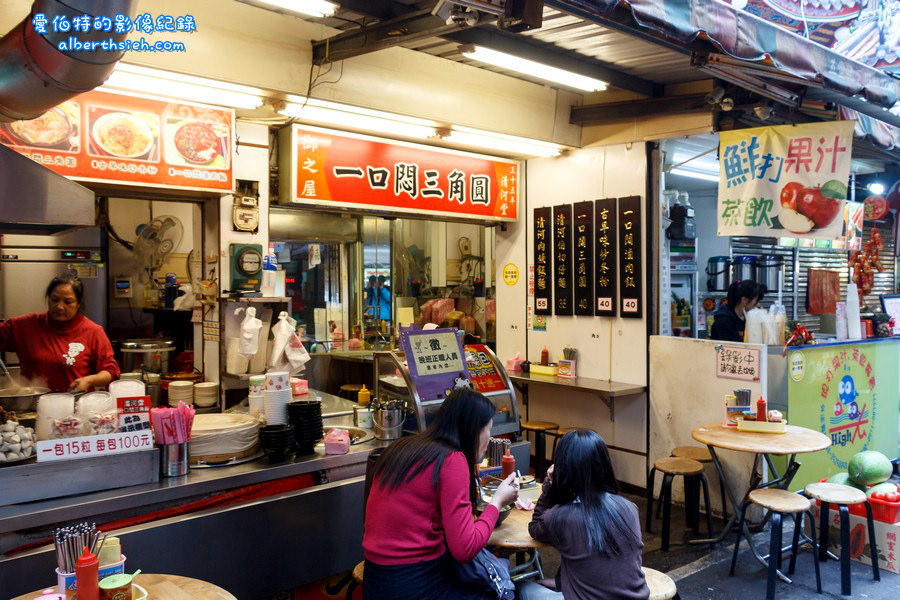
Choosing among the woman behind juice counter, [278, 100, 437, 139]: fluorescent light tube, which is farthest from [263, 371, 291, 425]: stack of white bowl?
the woman behind juice counter

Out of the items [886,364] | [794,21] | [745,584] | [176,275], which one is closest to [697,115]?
[794,21]

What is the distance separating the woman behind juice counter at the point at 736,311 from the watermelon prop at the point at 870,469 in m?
1.56

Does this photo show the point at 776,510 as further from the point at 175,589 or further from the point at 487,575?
the point at 175,589

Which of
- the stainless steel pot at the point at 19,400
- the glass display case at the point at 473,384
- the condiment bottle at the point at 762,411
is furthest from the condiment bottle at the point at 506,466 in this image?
the stainless steel pot at the point at 19,400

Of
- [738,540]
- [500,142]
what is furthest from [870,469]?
[500,142]

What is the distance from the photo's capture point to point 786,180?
5.43 metres

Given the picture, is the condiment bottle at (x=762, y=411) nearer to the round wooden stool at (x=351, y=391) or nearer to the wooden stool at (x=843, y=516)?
the wooden stool at (x=843, y=516)

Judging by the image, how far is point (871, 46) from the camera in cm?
677

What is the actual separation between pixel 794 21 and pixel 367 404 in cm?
519

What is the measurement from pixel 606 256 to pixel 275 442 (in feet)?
14.0

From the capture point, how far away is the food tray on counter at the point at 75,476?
293 centimetres

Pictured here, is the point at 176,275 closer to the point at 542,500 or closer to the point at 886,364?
the point at 542,500

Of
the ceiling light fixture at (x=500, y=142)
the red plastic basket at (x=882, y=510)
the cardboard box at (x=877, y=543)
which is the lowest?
the cardboard box at (x=877, y=543)

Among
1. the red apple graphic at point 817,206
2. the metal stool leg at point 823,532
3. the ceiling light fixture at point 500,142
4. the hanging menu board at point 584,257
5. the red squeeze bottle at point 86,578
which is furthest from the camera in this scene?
the hanging menu board at point 584,257
